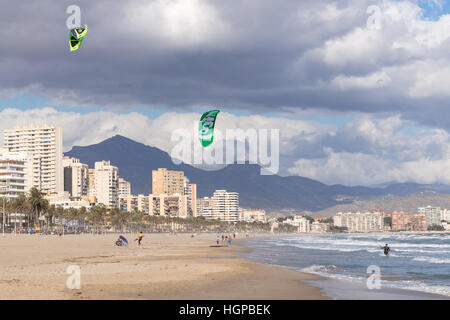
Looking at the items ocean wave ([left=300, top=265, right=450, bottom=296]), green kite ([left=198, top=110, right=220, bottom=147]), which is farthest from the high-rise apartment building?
ocean wave ([left=300, top=265, right=450, bottom=296])

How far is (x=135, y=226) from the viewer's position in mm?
196750

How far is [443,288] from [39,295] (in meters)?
17.0

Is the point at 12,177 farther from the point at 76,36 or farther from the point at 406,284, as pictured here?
the point at 406,284

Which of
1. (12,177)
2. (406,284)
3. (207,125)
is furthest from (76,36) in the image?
(12,177)

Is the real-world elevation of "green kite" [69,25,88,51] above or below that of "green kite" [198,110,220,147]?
above

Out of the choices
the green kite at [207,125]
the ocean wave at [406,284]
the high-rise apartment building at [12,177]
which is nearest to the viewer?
the ocean wave at [406,284]

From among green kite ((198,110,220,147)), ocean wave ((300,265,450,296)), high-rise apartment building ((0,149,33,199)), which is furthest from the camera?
high-rise apartment building ((0,149,33,199))

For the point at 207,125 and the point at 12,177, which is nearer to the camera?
the point at 207,125

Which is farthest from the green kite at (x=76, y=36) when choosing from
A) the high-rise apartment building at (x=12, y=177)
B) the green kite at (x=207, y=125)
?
the high-rise apartment building at (x=12, y=177)

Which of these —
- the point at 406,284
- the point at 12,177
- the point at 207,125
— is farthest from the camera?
the point at 12,177

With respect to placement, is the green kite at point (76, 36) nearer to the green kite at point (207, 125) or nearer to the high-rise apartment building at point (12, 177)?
the green kite at point (207, 125)

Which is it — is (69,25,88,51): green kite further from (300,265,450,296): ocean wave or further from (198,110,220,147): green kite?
(300,265,450,296): ocean wave
